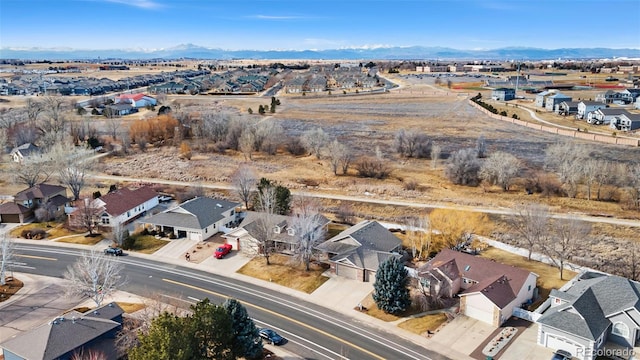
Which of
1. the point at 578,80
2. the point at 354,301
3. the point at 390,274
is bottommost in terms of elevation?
the point at 354,301

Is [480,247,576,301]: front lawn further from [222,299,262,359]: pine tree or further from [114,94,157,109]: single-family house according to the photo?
[114,94,157,109]: single-family house

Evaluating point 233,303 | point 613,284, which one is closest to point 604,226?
point 613,284

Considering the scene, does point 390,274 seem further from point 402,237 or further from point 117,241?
point 117,241

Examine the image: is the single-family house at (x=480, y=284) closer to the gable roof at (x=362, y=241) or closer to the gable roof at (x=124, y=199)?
the gable roof at (x=362, y=241)

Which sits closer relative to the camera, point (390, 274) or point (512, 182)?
point (390, 274)

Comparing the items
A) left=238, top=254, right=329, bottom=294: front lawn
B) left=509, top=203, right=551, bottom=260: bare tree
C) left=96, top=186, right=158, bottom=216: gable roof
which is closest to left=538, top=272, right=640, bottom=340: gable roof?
left=509, top=203, right=551, bottom=260: bare tree

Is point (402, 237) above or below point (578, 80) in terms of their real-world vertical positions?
below
